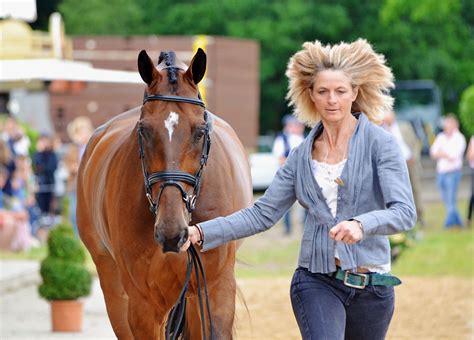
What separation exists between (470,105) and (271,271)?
24.7ft

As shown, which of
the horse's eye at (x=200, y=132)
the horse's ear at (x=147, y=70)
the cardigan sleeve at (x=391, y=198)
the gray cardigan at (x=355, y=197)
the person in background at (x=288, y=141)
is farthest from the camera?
the person in background at (x=288, y=141)

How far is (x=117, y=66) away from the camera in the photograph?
30.3m

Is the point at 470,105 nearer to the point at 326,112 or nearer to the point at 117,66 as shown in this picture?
the point at 117,66

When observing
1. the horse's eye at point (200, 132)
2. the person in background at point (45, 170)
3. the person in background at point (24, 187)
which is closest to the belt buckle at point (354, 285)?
the horse's eye at point (200, 132)

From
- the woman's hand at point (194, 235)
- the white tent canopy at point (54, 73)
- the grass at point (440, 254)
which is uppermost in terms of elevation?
the white tent canopy at point (54, 73)

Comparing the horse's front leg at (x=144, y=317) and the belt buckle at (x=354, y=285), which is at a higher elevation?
the belt buckle at (x=354, y=285)

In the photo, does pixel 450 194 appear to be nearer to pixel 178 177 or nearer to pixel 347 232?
pixel 178 177

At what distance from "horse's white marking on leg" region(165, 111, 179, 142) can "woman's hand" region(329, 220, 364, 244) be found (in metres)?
1.02

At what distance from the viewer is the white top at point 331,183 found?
5309mm

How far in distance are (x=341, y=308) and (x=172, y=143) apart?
106cm

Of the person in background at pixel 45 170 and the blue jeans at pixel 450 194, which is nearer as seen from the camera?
the blue jeans at pixel 450 194

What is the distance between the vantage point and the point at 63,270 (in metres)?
10.5

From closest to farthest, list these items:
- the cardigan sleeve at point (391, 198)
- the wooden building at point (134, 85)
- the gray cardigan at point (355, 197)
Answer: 1. the cardigan sleeve at point (391, 198)
2. the gray cardigan at point (355, 197)
3. the wooden building at point (134, 85)

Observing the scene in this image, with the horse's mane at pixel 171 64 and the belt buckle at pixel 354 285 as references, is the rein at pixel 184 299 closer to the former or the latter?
the horse's mane at pixel 171 64
